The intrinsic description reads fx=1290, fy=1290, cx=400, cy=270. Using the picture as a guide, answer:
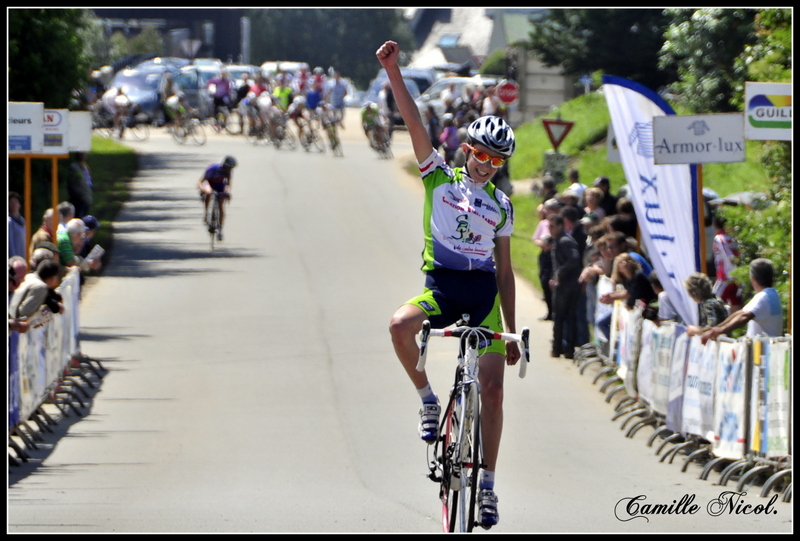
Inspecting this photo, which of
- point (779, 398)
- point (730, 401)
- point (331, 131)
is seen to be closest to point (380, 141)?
point (331, 131)

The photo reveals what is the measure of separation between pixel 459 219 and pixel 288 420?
6849 mm

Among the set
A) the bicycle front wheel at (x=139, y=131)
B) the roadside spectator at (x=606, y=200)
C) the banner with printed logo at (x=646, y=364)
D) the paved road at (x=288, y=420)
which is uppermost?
the roadside spectator at (x=606, y=200)

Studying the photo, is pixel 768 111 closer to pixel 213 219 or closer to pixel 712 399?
pixel 712 399

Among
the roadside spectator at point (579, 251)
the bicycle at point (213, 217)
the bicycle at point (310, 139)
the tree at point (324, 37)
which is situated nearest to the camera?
the roadside spectator at point (579, 251)

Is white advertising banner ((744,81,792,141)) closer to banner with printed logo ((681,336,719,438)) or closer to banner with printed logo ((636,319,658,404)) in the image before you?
banner with printed logo ((681,336,719,438))

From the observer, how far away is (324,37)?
307 ft

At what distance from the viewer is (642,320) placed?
13.5m

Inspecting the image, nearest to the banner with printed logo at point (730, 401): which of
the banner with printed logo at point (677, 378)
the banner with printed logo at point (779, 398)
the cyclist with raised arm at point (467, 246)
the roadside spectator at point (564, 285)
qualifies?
the banner with printed logo at point (779, 398)

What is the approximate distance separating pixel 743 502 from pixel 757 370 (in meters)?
1.08

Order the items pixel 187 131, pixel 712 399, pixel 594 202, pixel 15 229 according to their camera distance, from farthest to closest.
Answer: pixel 187 131, pixel 594 202, pixel 15 229, pixel 712 399

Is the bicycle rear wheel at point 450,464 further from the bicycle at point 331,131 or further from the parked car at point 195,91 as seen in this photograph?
the parked car at point 195,91

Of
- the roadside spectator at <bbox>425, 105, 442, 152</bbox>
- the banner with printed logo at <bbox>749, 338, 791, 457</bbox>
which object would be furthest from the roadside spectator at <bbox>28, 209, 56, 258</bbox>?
the roadside spectator at <bbox>425, 105, 442, 152</bbox>

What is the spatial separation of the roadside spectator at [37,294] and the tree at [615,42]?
82.2ft

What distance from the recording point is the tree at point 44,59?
22938 mm
